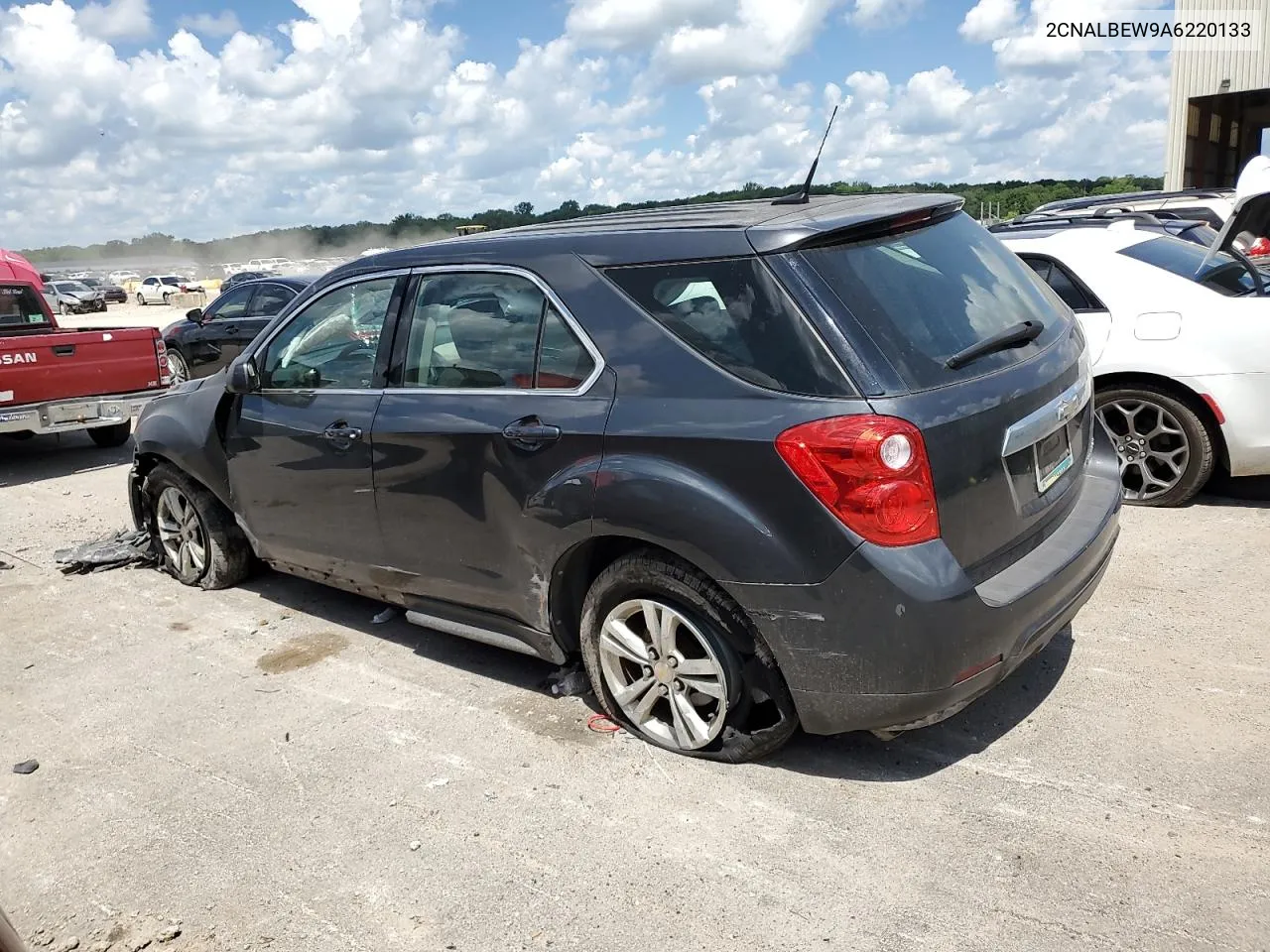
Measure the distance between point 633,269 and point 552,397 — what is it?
517 mm

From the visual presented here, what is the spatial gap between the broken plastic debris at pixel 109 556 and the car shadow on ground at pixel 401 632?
2.92ft

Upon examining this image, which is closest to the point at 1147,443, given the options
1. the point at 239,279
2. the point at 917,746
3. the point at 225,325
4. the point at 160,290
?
the point at 917,746

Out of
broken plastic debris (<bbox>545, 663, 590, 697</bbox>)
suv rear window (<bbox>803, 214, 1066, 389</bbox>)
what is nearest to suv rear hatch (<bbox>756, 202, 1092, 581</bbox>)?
suv rear window (<bbox>803, 214, 1066, 389</bbox>)

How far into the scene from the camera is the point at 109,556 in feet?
20.3

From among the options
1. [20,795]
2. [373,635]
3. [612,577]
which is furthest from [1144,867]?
→ [20,795]

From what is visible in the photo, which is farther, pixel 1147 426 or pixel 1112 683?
pixel 1147 426

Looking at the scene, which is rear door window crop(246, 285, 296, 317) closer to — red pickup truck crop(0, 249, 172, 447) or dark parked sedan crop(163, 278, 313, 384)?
dark parked sedan crop(163, 278, 313, 384)

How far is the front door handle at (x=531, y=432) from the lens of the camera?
3.46 metres

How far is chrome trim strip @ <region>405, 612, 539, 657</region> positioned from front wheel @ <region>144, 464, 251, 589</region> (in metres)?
1.74

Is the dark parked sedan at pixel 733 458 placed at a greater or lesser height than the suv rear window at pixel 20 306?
lesser

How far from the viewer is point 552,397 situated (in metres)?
3.50

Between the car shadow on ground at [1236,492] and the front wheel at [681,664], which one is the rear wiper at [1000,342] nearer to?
the front wheel at [681,664]

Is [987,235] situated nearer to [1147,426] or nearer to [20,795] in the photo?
[1147,426]

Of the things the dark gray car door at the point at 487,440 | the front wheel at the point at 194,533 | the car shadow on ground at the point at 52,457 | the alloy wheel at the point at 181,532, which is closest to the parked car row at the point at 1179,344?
the dark gray car door at the point at 487,440
